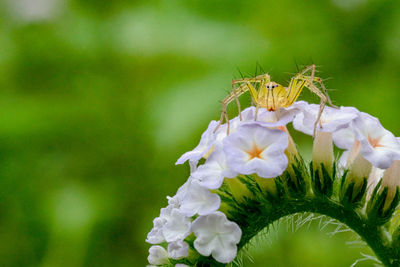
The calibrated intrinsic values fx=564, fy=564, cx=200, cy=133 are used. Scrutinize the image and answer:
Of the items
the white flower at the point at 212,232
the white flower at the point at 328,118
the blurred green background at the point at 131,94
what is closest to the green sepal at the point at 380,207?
the white flower at the point at 328,118

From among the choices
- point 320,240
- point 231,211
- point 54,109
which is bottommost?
point 320,240

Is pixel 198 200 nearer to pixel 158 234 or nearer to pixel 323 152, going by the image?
pixel 158 234

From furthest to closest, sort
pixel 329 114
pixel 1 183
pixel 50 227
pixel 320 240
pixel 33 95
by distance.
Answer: pixel 33 95 < pixel 1 183 < pixel 50 227 < pixel 320 240 < pixel 329 114

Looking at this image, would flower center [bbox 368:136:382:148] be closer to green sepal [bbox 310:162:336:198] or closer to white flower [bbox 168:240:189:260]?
green sepal [bbox 310:162:336:198]

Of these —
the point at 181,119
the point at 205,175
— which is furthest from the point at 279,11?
the point at 205,175

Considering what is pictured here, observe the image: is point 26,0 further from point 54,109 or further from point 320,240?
point 320,240

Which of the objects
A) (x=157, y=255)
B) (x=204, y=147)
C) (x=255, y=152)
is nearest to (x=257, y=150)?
(x=255, y=152)

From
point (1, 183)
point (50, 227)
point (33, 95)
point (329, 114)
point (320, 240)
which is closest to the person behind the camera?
point (329, 114)
